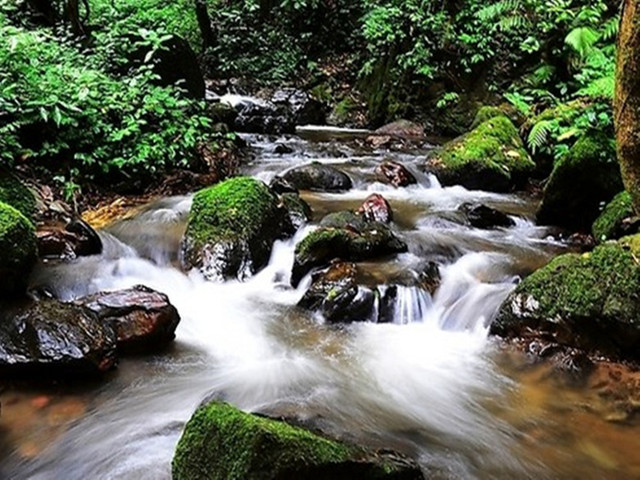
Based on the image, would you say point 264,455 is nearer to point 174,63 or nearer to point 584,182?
point 584,182

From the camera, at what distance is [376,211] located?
264 inches

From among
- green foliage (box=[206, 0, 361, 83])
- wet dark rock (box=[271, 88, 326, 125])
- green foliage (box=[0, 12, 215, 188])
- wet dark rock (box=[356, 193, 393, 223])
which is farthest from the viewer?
green foliage (box=[206, 0, 361, 83])

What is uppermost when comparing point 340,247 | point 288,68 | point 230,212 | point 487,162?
point 288,68

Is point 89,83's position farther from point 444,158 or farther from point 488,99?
point 488,99

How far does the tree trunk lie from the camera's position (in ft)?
10.2

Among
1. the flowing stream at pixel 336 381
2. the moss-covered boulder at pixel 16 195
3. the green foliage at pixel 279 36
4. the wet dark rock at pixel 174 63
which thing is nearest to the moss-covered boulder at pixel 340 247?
the flowing stream at pixel 336 381

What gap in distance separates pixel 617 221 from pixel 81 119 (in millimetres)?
6017

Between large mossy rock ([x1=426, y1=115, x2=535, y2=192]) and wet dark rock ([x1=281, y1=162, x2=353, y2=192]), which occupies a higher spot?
large mossy rock ([x1=426, y1=115, x2=535, y2=192])

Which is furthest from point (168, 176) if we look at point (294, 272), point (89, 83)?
point (294, 272)

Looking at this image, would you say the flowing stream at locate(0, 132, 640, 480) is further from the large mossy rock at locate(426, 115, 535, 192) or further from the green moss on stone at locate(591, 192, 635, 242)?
the large mossy rock at locate(426, 115, 535, 192)

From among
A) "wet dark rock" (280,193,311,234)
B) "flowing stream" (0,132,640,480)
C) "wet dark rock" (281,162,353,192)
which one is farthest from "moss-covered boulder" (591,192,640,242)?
"wet dark rock" (281,162,353,192)

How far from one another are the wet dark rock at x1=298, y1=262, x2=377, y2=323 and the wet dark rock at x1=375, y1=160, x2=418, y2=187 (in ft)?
12.3

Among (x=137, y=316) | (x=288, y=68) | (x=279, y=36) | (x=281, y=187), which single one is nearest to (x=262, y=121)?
(x=288, y=68)

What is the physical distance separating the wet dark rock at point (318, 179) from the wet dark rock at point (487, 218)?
210 cm
